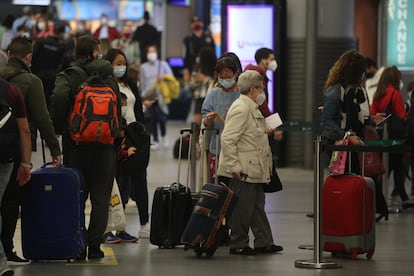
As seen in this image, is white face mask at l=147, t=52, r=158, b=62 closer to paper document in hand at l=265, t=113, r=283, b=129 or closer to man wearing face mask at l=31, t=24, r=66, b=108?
man wearing face mask at l=31, t=24, r=66, b=108

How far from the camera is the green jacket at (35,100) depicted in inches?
414

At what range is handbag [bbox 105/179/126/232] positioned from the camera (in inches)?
472

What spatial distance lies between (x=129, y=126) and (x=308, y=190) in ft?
18.2

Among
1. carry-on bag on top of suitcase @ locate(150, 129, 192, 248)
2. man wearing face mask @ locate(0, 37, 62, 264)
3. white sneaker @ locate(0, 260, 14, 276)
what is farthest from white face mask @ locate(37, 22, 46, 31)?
white sneaker @ locate(0, 260, 14, 276)

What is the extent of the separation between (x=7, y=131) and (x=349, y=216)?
3.16 m

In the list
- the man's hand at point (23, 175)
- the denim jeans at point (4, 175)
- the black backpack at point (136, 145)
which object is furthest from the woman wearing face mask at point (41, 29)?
the denim jeans at point (4, 175)

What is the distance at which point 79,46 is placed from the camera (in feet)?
37.5

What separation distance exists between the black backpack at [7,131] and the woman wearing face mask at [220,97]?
2.78 metres

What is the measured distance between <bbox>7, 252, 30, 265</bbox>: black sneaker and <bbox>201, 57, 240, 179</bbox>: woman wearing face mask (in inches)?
88.7

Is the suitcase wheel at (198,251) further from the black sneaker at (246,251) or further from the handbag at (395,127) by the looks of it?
the handbag at (395,127)

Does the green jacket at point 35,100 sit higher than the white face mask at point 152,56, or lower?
higher

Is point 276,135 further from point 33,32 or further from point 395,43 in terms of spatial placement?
point 33,32

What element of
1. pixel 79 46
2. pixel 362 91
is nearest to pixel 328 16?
pixel 362 91

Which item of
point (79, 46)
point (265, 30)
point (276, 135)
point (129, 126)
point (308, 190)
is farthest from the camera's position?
point (265, 30)
